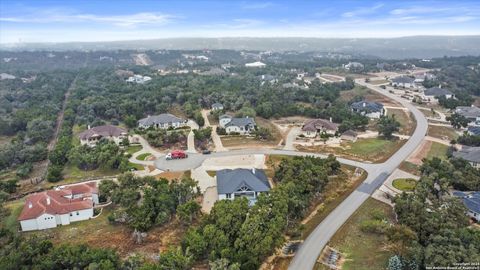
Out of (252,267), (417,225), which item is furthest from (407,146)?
(252,267)

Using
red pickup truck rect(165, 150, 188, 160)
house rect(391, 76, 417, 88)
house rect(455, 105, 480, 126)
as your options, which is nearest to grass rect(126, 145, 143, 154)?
red pickup truck rect(165, 150, 188, 160)

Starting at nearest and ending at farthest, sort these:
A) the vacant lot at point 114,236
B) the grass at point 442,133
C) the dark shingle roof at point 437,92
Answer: the vacant lot at point 114,236 → the grass at point 442,133 → the dark shingle roof at point 437,92

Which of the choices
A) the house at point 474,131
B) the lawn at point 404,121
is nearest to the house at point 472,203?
the lawn at point 404,121

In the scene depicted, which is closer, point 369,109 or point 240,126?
point 240,126

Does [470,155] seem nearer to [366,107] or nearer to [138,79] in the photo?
[366,107]

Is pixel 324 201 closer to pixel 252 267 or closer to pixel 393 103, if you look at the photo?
pixel 252 267

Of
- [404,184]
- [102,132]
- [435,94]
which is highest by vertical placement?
[435,94]

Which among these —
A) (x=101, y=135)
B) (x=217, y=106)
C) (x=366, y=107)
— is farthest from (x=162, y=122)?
(x=366, y=107)

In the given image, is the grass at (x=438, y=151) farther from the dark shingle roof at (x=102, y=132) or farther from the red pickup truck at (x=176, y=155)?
the dark shingle roof at (x=102, y=132)
